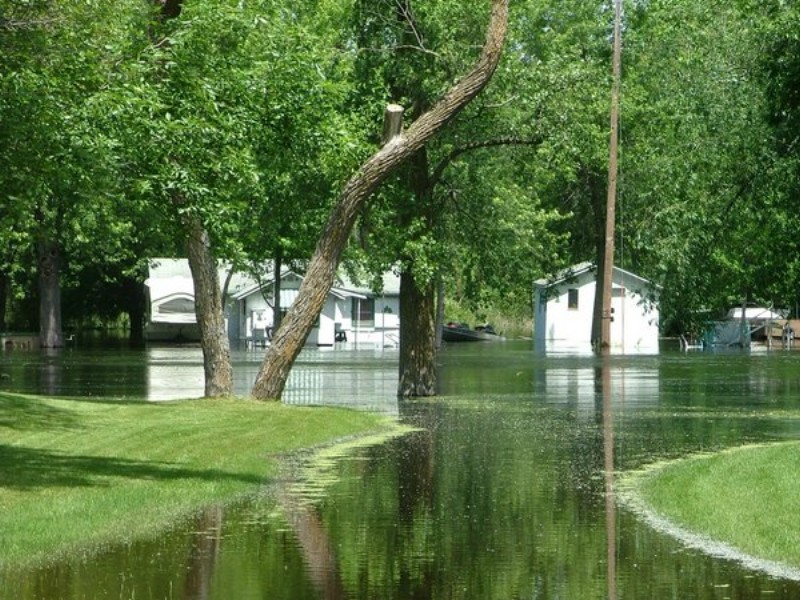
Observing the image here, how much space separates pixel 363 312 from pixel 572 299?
11.0 metres

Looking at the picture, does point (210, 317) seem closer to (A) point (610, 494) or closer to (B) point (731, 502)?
(A) point (610, 494)

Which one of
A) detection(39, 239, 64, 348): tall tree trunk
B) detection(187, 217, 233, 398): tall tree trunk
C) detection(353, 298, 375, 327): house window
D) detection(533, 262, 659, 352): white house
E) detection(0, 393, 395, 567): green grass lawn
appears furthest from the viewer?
detection(353, 298, 375, 327): house window

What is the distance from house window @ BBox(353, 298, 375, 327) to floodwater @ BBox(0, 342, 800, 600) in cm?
5484

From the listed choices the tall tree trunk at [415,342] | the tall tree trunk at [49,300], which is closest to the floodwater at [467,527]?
the tall tree trunk at [415,342]

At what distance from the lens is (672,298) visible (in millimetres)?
28812

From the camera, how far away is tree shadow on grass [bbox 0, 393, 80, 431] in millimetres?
23125

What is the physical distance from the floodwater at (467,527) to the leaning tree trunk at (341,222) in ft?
6.26

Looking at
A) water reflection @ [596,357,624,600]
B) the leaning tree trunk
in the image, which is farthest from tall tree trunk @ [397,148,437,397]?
the leaning tree trunk

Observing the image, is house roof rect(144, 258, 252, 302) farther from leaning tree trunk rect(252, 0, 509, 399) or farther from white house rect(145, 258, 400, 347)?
leaning tree trunk rect(252, 0, 509, 399)

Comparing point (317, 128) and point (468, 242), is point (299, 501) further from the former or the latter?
point (468, 242)

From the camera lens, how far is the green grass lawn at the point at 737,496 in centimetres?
1279

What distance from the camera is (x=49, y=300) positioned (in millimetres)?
75312

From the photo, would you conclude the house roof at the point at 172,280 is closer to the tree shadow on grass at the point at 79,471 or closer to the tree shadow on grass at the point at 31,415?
the tree shadow on grass at the point at 31,415

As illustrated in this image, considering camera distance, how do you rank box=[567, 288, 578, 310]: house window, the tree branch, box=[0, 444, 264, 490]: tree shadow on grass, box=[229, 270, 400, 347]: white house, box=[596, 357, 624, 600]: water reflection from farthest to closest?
box=[567, 288, 578, 310]: house window < box=[229, 270, 400, 347]: white house < the tree branch < box=[0, 444, 264, 490]: tree shadow on grass < box=[596, 357, 624, 600]: water reflection
